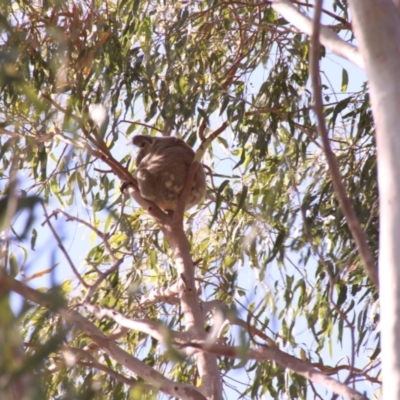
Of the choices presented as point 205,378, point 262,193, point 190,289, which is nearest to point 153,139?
point 262,193

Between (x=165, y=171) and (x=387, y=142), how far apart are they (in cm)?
298

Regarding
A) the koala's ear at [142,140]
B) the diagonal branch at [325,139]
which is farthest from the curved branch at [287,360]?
the koala's ear at [142,140]

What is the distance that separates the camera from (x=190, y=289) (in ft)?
10.8

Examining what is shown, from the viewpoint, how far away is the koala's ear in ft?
15.8

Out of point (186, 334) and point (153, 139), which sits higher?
point (153, 139)

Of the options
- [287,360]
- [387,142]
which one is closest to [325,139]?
[387,142]

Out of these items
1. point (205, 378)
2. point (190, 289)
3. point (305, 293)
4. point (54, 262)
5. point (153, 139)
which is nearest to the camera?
point (54, 262)

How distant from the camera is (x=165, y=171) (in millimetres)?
4730

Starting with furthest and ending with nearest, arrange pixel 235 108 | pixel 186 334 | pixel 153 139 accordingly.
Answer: pixel 153 139
pixel 235 108
pixel 186 334

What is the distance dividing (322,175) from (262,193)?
35 centimetres

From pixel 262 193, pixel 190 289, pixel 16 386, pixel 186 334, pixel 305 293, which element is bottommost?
pixel 16 386

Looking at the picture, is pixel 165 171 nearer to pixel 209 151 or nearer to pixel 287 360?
pixel 209 151

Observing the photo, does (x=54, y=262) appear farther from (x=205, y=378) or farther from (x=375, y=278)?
(x=205, y=378)

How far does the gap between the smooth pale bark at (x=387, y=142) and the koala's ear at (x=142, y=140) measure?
285 cm
